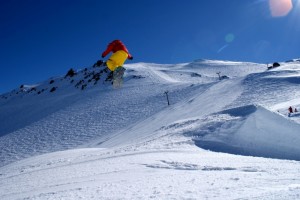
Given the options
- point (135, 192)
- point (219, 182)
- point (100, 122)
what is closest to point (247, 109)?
point (219, 182)

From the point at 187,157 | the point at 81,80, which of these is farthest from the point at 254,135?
the point at 81,80

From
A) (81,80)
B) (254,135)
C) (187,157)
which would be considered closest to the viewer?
(187,157)

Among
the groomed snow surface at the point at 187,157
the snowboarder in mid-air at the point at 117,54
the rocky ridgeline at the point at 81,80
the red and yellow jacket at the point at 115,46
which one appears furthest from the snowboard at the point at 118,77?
the rocky ridgeline at the point at 81,80

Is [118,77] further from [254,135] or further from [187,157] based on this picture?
[254,135]

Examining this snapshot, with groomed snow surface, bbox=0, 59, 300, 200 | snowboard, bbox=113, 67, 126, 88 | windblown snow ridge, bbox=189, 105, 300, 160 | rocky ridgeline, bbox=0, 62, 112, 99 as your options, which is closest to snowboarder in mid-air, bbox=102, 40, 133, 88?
snowboard, bbox=113, 67, 126, 88

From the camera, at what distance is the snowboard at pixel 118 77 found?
11956mm

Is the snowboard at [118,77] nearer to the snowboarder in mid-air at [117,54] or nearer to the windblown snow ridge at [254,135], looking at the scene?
the snowboarder in mid-air at [117,54]

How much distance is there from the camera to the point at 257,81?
5222cm

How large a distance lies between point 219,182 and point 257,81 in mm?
47074

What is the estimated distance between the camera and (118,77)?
12.4 metres

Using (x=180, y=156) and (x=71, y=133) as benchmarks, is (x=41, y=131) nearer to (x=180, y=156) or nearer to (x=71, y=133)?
(x=71, y=133)

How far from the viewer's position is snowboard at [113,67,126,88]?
1196 centimetres

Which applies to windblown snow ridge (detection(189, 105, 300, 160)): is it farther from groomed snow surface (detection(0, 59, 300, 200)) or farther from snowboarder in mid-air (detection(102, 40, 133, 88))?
snowboarder in mid-air (detection(102, 40, 133, 88))

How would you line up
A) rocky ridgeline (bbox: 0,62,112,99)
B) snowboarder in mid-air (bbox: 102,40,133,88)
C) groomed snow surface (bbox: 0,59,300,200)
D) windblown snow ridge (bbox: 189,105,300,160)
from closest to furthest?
groomed snow surface (bbox: 0,59,300,200)
snowboarder in mid-air (bbox: 102,40,133,88)
windblown snow ridge (bbox: 189,105,300,160)
rocky ridgeline (bbox: 0,62,112,99)
